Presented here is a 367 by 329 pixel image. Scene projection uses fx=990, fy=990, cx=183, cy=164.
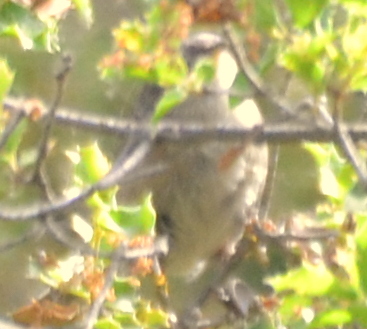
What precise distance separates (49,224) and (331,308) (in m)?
0.47

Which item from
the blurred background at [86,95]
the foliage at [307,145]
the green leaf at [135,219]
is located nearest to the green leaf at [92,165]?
the foliage at [307,145]

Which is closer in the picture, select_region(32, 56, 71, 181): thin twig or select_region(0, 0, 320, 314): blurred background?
select_region(32, 56, 71, 181): thin twig

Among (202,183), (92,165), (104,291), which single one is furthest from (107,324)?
(202,183)

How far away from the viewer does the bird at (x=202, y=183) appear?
2.21 m

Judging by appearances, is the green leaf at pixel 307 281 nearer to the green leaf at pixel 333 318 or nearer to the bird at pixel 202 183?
the green leaf at pixel 333 318

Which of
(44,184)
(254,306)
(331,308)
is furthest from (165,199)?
(331,308)

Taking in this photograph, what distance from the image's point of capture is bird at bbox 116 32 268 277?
2213mm

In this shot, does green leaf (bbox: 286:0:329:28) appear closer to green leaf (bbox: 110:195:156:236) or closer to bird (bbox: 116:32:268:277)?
green leaf (bbox: 110:195:156:236)

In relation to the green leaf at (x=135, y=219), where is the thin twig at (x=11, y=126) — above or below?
above

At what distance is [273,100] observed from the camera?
1.04m

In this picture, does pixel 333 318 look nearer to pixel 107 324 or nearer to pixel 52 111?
pixel 107 324

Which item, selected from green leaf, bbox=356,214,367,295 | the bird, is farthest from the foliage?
the bird

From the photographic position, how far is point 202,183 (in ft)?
7.57

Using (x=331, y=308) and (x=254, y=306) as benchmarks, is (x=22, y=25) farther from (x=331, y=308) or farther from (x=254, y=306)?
(x=254, y=306)
